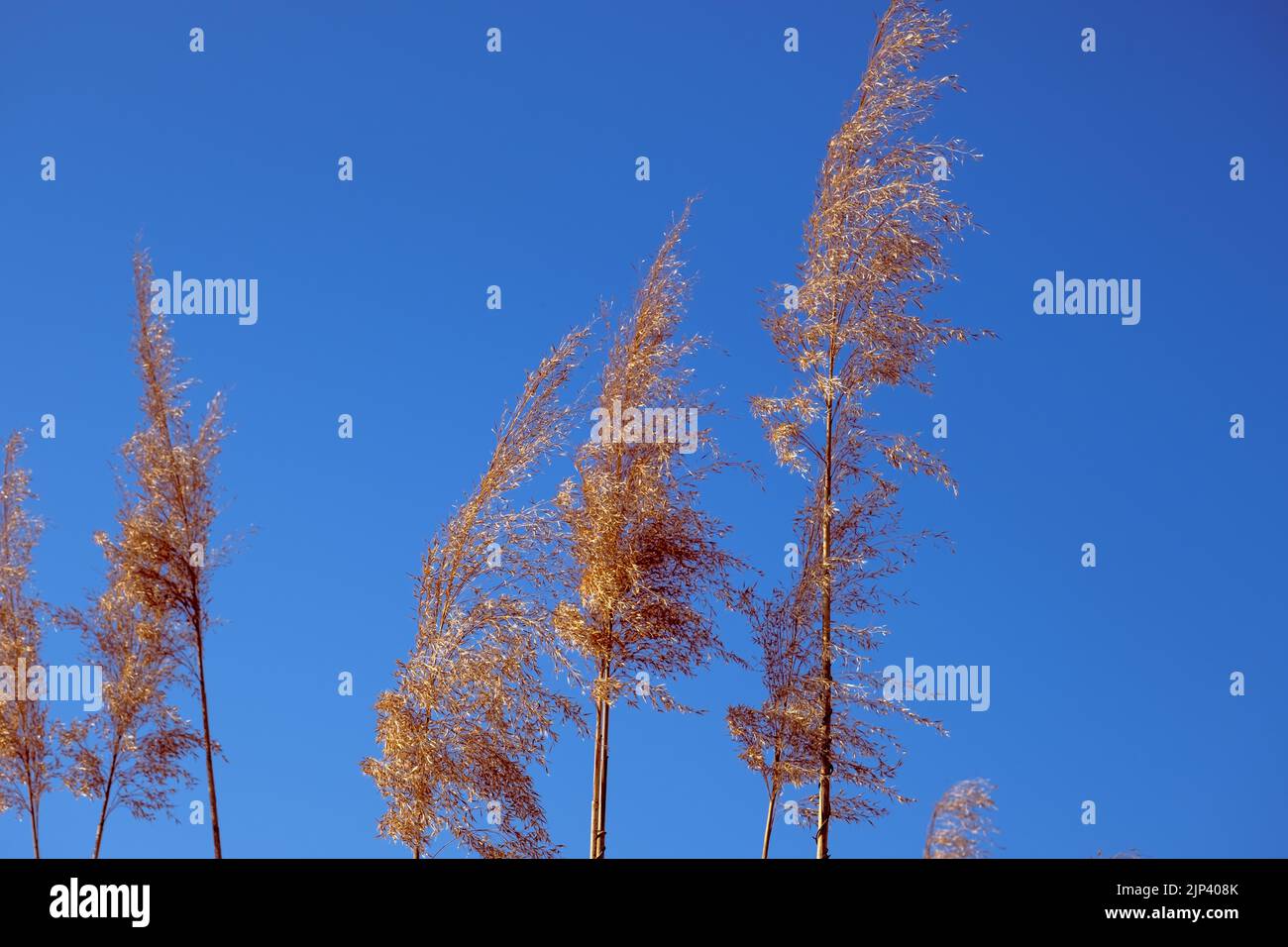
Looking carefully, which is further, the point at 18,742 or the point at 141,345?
the point at 18,742

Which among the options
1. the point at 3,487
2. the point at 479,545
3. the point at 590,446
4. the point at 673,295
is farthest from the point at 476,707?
the point at 3,487

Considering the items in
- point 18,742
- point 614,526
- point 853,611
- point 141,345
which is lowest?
point 18,742

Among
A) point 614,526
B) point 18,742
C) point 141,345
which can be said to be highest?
point 141,345

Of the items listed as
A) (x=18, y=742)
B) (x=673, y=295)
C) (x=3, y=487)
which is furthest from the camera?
(x=3, y=487)

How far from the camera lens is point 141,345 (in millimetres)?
10219

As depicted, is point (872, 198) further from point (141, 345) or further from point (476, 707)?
point (141, 345)

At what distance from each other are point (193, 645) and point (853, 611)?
490cm

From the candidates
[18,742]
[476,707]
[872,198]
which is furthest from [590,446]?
[18,742]

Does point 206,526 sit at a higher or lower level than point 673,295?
lower
